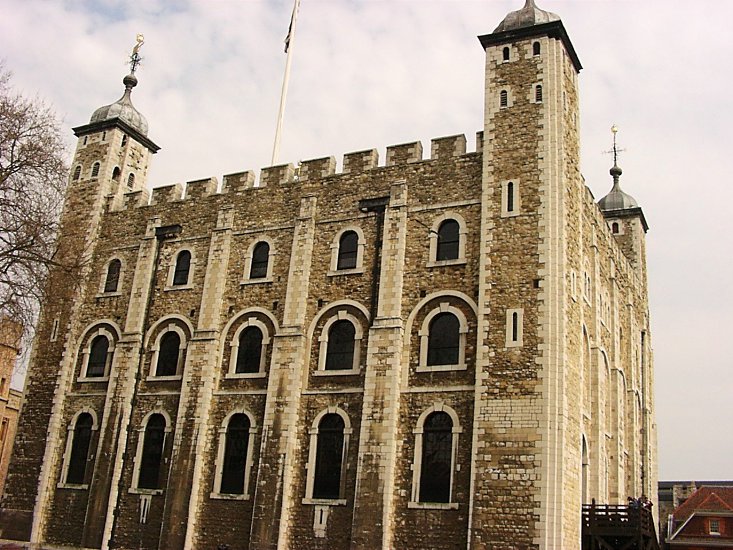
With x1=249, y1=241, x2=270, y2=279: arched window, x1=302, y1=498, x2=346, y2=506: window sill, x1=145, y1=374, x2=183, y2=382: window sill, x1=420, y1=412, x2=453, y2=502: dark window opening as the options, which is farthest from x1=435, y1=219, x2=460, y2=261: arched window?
x1=145, y1=374, x2=183, y2=382: window sill

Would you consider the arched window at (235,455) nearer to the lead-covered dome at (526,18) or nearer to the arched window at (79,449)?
the arched window at (79,449)

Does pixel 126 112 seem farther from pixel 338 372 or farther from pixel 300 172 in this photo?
pixel 338 372

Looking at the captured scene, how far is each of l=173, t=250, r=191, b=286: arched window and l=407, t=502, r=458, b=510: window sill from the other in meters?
12.3

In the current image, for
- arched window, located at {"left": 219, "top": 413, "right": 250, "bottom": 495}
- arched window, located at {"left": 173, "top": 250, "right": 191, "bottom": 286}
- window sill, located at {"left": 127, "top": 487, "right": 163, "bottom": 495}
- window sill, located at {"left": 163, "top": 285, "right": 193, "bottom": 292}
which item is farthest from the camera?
arched window, located at {"left": 173, "top": 250, "right": 191, "bottom": 286}

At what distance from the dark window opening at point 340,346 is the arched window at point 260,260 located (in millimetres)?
3754

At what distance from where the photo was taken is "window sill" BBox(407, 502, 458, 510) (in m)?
22.5

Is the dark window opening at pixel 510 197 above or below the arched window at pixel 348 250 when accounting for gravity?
above

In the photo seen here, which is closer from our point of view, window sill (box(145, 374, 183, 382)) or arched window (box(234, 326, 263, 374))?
arched window (box(234, 326, 263, 374))

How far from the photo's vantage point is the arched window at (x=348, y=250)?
2698 cm

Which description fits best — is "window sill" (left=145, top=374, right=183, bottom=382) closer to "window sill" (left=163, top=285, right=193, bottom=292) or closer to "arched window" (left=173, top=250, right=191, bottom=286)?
"window sill" (left=163, top=285, right=193, bottom=292)

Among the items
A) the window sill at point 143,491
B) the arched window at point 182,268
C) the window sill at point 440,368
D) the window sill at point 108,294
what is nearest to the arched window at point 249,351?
the arched window at point 182,268

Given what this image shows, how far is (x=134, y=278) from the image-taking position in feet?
102

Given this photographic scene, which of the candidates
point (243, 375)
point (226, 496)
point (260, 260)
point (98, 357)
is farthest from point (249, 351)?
point (98, 357)

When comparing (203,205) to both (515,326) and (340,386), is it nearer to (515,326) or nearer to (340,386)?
(340,386)
